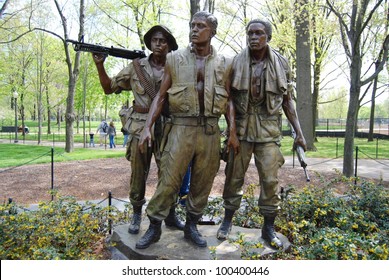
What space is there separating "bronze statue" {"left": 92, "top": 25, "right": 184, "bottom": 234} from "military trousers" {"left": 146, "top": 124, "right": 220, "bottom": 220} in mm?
363

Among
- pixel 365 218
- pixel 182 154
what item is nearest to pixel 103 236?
pixel 182 154

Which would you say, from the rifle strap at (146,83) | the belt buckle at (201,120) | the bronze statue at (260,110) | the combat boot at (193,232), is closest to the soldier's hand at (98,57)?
the rifle strap at (146,83)

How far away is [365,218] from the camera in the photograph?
17.9 feet

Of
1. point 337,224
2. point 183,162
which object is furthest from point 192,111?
point 337,224

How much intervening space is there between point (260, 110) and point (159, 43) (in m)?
1.43

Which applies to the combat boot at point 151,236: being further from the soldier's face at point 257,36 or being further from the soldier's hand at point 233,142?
the soldier's face at point 257,36

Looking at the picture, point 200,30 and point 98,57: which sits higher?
point 200,30

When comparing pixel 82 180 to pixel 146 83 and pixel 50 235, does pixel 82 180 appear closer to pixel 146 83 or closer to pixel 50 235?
pixel 50 235

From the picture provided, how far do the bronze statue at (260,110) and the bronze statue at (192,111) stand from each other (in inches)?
7.7

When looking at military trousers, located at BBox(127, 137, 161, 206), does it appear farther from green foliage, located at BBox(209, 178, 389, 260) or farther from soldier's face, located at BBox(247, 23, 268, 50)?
soldier's face, located at BBox(247, 23, 268, 50)

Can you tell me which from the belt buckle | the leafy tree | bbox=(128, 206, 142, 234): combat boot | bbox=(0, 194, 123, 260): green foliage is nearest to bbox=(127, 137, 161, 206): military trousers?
bbox=(128, 206, 142, 234): combat boot

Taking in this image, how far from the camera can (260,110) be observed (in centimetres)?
421

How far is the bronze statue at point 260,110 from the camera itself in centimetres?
402

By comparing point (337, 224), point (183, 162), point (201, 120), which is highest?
point (201, 120)
